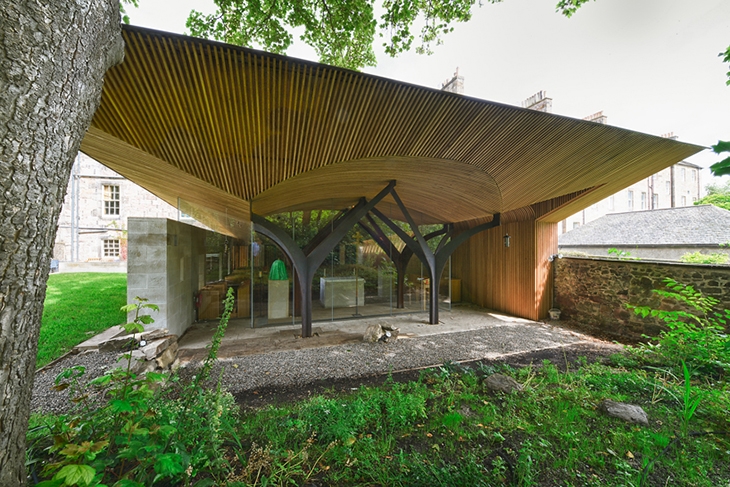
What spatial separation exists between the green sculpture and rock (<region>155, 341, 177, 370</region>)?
270 centimetres

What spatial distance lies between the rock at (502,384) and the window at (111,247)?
21.6m

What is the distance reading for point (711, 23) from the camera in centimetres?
386

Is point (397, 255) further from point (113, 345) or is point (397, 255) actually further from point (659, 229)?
point (659, 229)

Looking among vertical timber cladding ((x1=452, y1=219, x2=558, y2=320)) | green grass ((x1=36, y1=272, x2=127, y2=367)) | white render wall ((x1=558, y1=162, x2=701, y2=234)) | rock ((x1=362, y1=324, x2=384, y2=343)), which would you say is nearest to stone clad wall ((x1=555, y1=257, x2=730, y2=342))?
vertical timber cladding ((x1=452, y1=219, x2=558, y2=320))

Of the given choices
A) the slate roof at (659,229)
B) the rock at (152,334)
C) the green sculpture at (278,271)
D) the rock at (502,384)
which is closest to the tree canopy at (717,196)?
the slate roof at (659,229)

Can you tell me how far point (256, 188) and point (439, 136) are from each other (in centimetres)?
324

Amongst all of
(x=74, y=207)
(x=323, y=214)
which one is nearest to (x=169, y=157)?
(x=323, y=214)

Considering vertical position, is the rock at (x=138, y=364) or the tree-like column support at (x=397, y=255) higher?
the tree-like column support at (x=397, y=255)

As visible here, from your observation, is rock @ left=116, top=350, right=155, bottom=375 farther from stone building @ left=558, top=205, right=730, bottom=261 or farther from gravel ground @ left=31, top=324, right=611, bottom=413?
stone building @ left=558, top=205, right=730, bottom=261

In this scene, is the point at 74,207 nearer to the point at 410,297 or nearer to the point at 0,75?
the point at 410,297

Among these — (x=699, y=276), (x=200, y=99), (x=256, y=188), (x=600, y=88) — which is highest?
(x=600, y=88)

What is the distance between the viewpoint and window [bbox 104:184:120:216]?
55.1 ft

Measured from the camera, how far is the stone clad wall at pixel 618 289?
15.4ft

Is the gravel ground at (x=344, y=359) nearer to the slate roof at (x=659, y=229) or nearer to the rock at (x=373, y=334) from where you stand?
the rock at (x=373, y=334)
